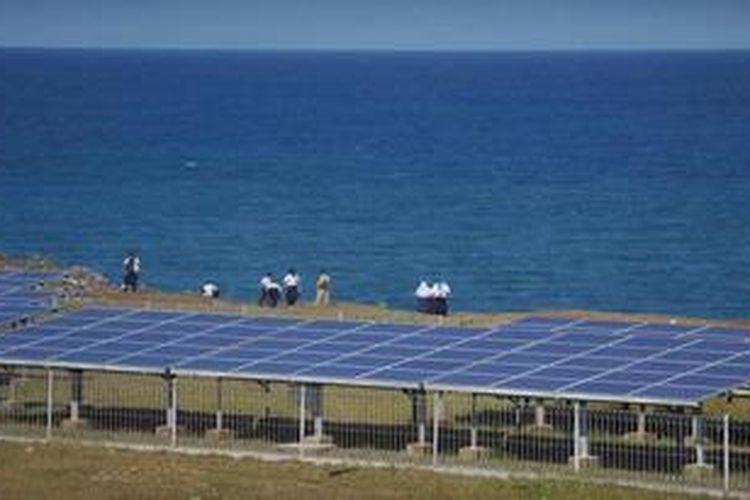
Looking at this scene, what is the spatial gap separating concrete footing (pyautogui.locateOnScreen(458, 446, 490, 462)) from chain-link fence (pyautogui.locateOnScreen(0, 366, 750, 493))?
2 centimetres

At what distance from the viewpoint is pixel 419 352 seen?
49438 millimetres

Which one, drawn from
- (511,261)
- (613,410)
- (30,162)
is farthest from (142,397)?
(30,162)

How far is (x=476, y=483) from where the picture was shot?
145 feet

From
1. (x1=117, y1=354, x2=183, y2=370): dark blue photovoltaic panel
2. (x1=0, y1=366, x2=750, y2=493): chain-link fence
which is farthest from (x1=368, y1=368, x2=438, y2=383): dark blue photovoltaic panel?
(x1=117, y1=354, x2=183, y2=370): dark blue photovoltaic panel

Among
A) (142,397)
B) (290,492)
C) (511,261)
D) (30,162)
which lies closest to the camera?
(290,492)

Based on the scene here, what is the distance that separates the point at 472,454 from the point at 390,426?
3.38 metres

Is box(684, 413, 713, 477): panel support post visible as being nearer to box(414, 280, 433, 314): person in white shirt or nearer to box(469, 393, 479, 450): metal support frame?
box(469, 393, 479, 450): metal support frame

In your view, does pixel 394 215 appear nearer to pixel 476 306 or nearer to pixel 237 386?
pixel 476 306

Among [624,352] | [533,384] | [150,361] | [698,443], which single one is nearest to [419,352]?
[533,384]

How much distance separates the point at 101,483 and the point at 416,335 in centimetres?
957

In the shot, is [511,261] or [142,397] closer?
[142,397]

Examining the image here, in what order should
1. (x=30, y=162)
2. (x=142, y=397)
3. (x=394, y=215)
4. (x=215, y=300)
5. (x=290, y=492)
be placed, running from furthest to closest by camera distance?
(x=30, y=162) < (x=394, y=215) < (x=215, y=300) < (x=142, y=397) < (x=290, y=492)

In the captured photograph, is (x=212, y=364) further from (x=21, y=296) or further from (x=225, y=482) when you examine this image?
(x=21, y=296)

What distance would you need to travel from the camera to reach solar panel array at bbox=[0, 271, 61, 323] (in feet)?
180
